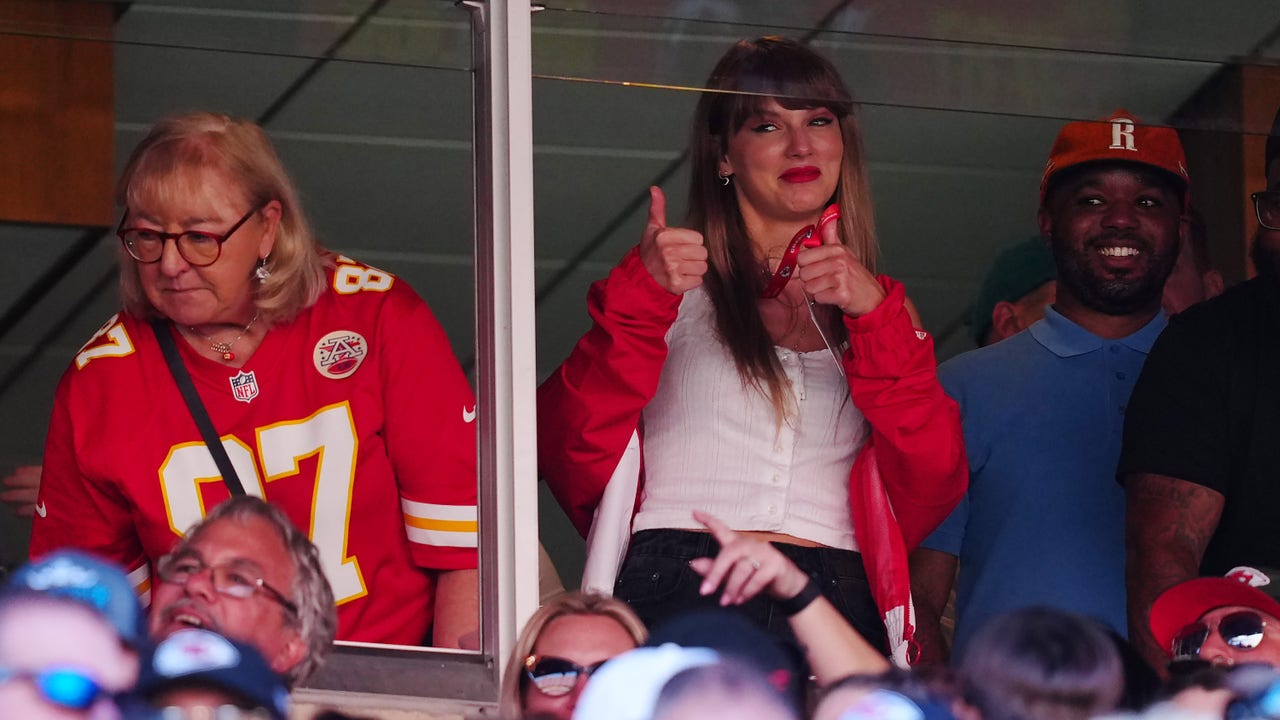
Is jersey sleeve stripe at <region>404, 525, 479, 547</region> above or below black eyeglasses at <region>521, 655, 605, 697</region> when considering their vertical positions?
above

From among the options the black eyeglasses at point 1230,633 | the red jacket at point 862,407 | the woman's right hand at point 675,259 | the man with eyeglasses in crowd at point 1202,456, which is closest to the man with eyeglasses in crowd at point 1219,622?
the black eyeglasses at point 1230,633

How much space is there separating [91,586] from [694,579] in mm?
1036

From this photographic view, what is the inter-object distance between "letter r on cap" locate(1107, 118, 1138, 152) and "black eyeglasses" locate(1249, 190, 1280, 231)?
0.23 metres

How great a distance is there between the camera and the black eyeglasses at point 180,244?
9.04ft

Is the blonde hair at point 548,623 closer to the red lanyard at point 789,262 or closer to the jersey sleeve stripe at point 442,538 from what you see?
the jersey sleeve stripe at point 442,538

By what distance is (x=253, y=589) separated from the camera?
7.07 feet

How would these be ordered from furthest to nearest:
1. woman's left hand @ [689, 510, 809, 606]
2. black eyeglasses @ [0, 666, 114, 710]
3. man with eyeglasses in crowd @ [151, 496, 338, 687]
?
woman's left hand @ [689, 510, 809, 606]
man with eyeglasses in crowd @ [151, 496, 338, 687]
black eyeglasses @ [0, 666, 114, 710]

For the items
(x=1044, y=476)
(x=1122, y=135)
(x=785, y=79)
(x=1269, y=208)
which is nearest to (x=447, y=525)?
(x=785, y=79)

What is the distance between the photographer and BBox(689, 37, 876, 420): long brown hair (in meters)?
2.82

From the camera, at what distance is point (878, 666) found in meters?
2.25

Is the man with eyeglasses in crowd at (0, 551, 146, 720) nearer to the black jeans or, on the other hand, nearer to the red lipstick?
the black jeans

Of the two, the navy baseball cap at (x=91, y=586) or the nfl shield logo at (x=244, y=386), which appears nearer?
the navy baseball cap at (x=91, y=586)

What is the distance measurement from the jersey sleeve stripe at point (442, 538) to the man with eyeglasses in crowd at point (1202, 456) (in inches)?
40.0

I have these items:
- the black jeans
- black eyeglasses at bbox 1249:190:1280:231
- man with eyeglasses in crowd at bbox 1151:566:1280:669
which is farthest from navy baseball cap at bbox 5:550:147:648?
black eyeglasses at bbox 1249:190:1280:231
